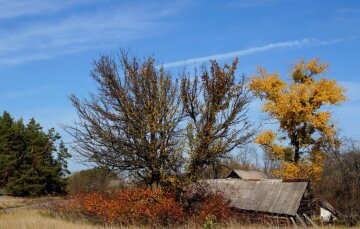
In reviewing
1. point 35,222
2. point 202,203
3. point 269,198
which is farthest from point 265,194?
point 35,222

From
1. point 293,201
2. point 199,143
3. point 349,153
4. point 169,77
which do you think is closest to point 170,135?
point 199,143

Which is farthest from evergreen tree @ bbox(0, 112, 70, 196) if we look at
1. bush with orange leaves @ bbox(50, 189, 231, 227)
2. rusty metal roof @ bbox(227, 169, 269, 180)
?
bush with orange leaves @ bbox(50, 189, 231, 227)

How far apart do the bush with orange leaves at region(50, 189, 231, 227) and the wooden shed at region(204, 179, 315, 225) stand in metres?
1.69

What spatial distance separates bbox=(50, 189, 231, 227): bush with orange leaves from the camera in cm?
2109

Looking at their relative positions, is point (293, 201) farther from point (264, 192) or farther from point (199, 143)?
point (199, 143)

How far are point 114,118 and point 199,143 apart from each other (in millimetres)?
4838

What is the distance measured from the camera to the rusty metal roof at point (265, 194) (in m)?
25.2

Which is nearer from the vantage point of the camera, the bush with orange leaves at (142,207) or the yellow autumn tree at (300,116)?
the bush with orange leaves at (142,207)

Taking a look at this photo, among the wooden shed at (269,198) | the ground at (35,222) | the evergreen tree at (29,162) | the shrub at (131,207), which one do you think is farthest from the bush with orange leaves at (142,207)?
the evergreen tree at (29,162)

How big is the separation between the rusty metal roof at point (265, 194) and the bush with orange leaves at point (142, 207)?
1.77 meters

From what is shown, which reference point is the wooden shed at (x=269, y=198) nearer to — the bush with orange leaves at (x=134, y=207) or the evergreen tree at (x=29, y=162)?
the bush with orange leaves at (x=134, y=207)

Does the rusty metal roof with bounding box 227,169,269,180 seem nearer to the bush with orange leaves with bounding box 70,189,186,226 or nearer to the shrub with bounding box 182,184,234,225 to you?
A: the shrub with bounding box 182,184,234,225

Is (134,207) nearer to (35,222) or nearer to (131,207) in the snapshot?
(131,207)

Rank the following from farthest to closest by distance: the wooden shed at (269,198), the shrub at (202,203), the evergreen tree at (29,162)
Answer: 1. the evergreen tree at (29,162)
2. the wooden shed at (269,198)
3. the shrub at (202,203)
